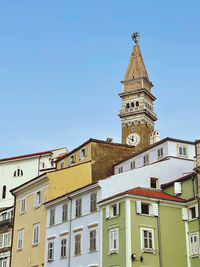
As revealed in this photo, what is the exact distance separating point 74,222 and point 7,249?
13.7m

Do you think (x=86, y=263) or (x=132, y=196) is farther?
(x=86, y=263)

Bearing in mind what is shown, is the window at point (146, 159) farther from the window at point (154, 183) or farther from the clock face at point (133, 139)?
the clock face at point (133, 139)

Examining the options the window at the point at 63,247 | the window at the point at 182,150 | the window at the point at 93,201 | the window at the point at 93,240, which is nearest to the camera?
the window at the point at 93,240

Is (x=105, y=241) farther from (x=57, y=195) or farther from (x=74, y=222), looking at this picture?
(x=57, y=195)

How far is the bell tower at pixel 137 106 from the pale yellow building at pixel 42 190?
5467 centimetres

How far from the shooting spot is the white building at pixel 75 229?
140ft

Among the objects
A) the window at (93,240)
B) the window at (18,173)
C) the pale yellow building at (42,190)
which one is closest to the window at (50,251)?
the pale yellow building at (42,190)

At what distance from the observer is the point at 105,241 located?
4088 cm

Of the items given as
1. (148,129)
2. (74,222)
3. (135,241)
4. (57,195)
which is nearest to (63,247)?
(74,222)

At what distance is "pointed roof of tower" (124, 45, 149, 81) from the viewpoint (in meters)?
127

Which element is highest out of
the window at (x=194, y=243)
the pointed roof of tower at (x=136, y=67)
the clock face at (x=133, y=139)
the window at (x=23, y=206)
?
the pointed roof of tower at (x=136, y=67)

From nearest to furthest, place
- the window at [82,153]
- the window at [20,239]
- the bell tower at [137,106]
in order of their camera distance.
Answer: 1. the window at [20,239]
2. the window at [82,153]
3. the bell tower at [137,106]

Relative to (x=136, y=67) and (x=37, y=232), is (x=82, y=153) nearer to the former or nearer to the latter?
(x=37, y=232)

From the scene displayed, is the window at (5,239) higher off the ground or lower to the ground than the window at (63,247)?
higher
